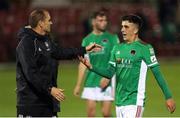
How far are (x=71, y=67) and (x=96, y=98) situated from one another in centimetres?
1465

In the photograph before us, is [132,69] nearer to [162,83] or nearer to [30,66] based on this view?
[162,83]

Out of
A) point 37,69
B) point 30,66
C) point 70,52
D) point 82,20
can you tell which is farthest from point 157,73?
point 82,20

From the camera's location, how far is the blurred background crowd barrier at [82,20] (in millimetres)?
32344

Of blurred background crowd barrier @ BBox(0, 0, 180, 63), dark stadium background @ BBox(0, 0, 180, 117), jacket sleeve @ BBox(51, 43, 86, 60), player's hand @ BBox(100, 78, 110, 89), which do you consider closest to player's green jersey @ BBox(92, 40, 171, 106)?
jacket sleeve @ BBox(51, 43, 86, 60)

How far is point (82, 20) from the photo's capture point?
3384cm

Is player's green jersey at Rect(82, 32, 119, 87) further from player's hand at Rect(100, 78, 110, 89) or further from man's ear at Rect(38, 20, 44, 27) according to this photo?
man's ear at Rect(38, 20, 44, 27)

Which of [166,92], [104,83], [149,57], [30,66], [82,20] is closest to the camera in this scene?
[30,66]

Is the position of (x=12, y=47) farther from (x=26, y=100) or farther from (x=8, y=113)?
(x=26, y=100)

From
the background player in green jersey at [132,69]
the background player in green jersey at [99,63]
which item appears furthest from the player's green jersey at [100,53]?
the background player in green jersey at [132,69]

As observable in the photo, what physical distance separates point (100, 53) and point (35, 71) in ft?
14.3

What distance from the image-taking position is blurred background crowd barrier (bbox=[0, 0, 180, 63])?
32344mm

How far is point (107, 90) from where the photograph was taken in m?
14.5

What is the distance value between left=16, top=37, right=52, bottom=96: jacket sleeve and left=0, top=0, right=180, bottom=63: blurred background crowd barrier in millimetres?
21114

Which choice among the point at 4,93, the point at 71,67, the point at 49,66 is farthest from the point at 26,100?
the point at 71,67
